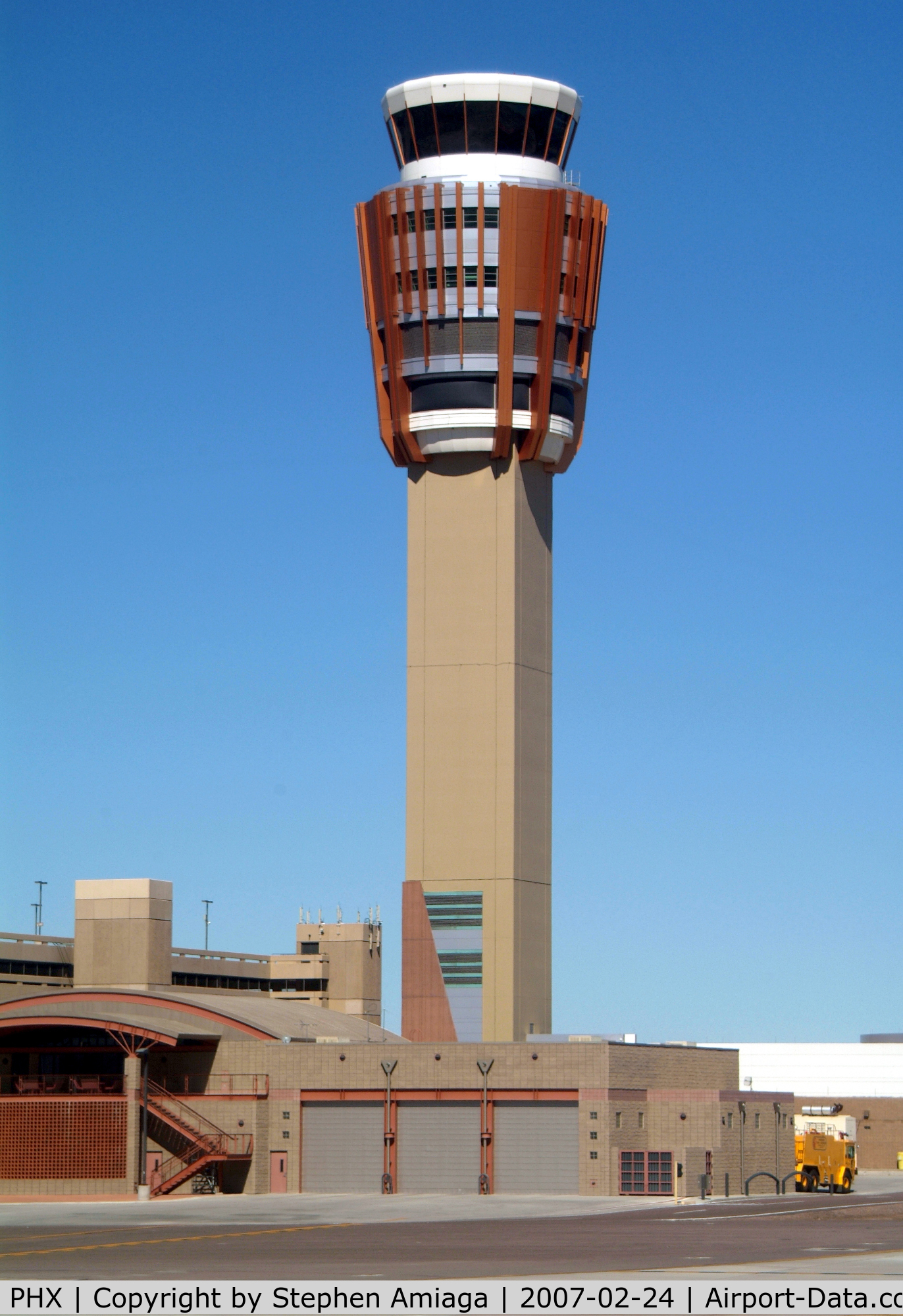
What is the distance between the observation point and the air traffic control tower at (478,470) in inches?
3671

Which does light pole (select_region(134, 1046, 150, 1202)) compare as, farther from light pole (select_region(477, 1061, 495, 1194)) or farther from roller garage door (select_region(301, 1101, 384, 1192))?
light pole (select_region(477, 1061, 495, 1194))

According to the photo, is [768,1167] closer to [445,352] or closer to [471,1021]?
[471,1021]

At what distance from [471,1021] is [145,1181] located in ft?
66.6

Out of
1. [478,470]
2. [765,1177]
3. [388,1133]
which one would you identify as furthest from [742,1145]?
[478,470]

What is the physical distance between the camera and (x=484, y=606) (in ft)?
314

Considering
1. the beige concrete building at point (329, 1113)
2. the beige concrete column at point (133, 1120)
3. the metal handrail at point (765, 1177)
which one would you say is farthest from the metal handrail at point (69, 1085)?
the metal handrail at point (765, 1177)

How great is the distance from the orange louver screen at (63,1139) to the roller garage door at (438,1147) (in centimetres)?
1147

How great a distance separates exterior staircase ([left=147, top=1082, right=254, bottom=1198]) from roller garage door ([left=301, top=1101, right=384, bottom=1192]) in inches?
105

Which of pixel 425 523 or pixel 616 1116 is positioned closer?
pixel 616 1116

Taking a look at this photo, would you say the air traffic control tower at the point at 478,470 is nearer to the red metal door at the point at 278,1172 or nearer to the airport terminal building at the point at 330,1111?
the airport terminal building at the point at 330,1111

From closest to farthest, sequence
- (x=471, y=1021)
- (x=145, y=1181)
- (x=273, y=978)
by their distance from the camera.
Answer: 1. (x=145, y=1181)
2. (x=471, y=1021)
3. (x=273, y=978)

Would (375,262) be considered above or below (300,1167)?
above

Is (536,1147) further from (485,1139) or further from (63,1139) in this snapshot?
(63,1139)

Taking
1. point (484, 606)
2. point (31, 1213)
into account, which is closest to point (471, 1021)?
point (484, 606)
